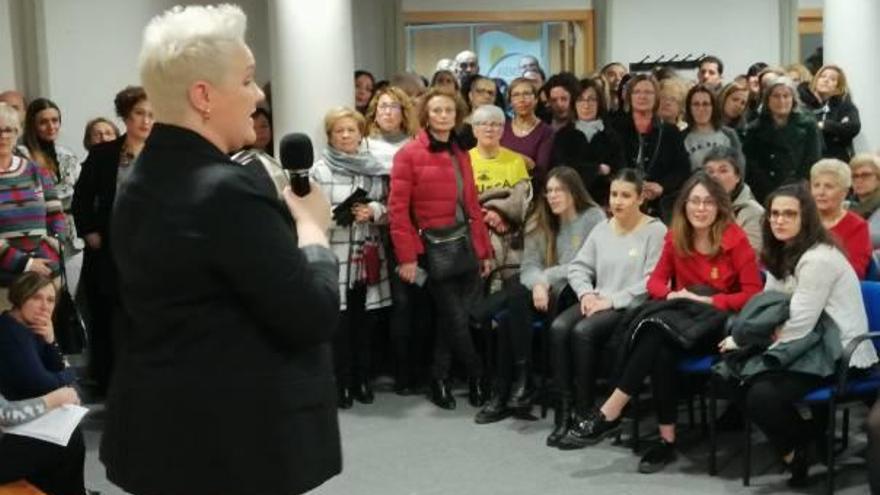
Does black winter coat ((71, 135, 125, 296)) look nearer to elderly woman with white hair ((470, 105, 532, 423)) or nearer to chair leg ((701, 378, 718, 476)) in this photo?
elderly woman with white hair ((470, 105, 532, 423))

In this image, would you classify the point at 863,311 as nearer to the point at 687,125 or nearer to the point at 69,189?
the point at 687,125

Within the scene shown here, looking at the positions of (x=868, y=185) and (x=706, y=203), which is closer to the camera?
(x=706, y=203)

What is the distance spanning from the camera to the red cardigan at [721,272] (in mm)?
4742

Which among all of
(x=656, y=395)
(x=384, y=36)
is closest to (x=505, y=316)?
(x=656, y=395)

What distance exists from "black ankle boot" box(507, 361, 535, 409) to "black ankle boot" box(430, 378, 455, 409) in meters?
0.34

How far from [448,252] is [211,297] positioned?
3.92m

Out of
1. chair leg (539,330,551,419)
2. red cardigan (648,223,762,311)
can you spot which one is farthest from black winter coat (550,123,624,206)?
red cardigan (648,223,762,311)

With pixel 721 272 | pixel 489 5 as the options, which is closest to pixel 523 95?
pixel 721 272

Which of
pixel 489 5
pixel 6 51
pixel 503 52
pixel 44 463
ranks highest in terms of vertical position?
pixel 489 5

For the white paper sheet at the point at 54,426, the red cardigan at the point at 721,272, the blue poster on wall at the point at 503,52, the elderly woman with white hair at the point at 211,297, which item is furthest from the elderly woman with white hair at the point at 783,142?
the elderly woman with white hair at the point at 211,297

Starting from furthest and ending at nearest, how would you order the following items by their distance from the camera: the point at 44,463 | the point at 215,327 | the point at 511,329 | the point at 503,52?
Answer: the point at 503,52 → the point at 511,329 → the point at 44,463 → the point at 215,327

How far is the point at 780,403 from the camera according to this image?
4164mm

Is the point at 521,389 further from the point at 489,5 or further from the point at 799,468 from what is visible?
the point at 489,5

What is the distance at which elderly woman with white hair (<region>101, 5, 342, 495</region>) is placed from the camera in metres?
1.68
